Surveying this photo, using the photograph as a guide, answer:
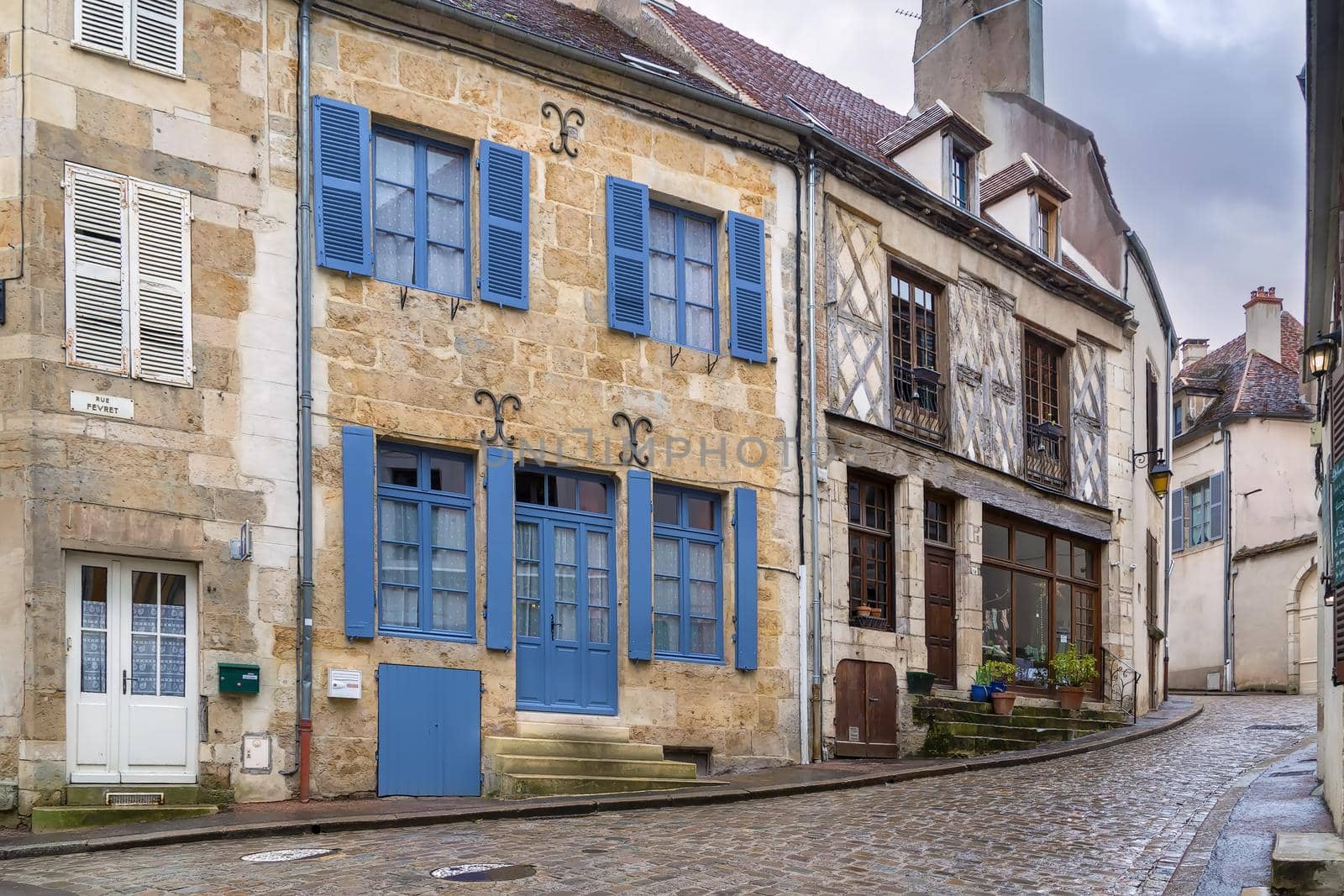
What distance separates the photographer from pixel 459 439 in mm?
11719

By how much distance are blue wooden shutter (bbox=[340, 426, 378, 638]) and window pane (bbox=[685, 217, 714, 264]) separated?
379 centimetres

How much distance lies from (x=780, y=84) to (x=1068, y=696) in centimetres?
760

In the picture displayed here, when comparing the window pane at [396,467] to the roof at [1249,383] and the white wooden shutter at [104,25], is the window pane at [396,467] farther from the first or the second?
the roof at [1249,383]

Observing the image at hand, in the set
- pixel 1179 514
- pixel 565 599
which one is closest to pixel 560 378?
pixel 565 599

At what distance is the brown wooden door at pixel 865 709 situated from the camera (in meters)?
14.4

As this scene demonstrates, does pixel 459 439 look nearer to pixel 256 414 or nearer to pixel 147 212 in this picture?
pixel 256 414

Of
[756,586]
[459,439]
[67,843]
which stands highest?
[459,439]

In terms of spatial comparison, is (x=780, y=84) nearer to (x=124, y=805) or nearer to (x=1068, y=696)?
(x=1068, y=696)

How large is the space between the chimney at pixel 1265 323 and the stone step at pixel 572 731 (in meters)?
22.9

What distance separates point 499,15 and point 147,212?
12.6 ft

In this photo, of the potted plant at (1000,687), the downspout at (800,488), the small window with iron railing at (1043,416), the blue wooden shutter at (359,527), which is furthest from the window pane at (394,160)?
the small window with iron railing at (1043,416)

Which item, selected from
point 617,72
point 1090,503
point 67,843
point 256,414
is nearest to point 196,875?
point 67,843

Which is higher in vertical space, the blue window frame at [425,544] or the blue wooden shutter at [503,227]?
the blue wooden shutter at [503,227]

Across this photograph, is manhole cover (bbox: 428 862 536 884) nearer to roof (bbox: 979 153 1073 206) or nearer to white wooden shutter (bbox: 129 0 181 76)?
white wooden shutter (bbox: 129 0 181 76)
